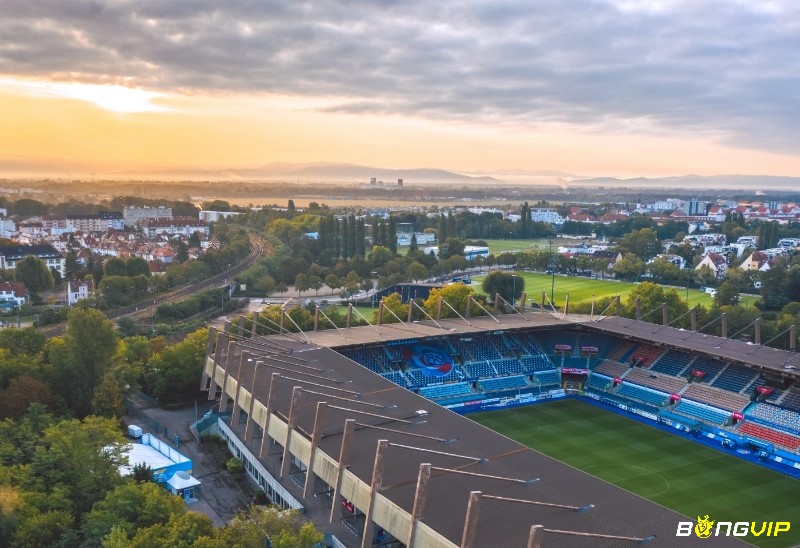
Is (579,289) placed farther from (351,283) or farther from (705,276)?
(351,283)

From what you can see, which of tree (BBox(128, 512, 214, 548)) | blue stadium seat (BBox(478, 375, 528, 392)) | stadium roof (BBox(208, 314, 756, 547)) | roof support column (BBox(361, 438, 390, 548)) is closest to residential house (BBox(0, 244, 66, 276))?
stadium roof (BBox(208, 314, 756, 547))

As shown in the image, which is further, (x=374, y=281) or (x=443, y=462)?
(x=374, y=281)

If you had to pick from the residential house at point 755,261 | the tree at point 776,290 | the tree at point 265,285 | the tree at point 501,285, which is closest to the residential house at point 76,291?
the tree at point 265,285

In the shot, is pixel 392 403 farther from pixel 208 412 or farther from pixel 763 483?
pixel 763 483

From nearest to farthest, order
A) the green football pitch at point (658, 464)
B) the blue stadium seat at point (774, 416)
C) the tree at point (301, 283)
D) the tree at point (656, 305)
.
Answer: the green football pitch at point (658, 464)
the blue stadium seat at point (774, 416)
the tree at point (656, 305)
the tree at point (301, 283)

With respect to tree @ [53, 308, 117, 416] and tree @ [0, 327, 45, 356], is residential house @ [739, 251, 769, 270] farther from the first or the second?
tree @ [0, 327, 45, 356]

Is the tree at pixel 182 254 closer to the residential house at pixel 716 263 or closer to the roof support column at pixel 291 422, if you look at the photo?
the residential house at pixel 716 263

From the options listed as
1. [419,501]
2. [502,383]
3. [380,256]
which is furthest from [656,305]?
[419,501]

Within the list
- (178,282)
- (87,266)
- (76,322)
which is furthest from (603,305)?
(87,266)
